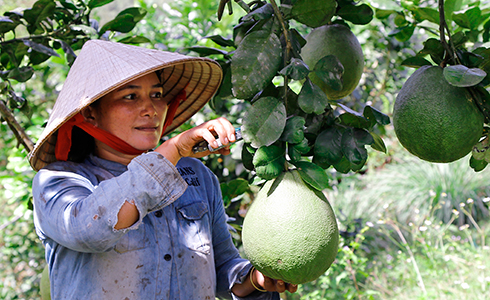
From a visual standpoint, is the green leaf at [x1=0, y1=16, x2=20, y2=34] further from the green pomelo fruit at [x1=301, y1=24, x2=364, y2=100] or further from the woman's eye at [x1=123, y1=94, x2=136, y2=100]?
the green pomelo fruit at [x1=301, y1=24, x2=364, y2=100]

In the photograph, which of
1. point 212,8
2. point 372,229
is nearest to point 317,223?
point 212,8

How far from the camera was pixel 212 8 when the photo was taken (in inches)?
108

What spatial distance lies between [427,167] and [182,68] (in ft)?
14.1

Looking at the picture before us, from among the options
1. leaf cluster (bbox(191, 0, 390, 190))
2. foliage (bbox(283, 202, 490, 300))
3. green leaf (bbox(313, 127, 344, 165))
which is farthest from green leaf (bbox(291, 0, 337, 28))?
foliage (bbox(283, 202, 490, 300))

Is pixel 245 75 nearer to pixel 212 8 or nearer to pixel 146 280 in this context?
pixel 146 280

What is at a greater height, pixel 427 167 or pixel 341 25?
A: pixel 341 25

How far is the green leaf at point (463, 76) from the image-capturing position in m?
0.74

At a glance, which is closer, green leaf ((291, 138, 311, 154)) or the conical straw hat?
green leaf ((291, 138, 311, 154))

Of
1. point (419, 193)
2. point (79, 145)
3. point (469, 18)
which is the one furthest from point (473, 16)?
point (419, 193)

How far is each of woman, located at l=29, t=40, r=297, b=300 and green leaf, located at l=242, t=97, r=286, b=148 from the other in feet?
0.37

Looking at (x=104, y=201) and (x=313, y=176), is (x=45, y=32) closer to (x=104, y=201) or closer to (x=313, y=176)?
(x=104, y=201)

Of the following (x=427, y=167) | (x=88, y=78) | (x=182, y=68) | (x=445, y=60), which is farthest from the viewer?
(x=427, y=167)

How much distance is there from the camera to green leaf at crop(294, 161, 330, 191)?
819 millimetres

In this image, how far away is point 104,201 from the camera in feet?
2.76
